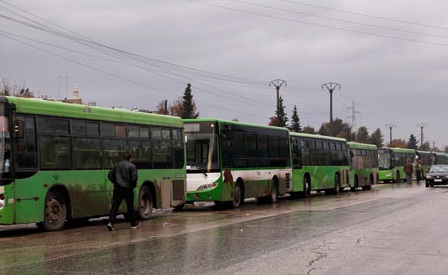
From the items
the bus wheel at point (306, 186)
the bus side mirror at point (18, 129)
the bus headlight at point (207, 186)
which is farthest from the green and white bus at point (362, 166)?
the bus side mirror at point (18, 129)

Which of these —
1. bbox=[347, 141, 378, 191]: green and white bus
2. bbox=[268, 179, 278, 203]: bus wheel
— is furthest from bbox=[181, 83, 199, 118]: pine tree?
bbox=[268, 179, 278, 203]: bus wheel

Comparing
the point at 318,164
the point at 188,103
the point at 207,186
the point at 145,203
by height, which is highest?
the point at 188,103

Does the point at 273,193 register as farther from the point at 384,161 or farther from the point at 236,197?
the point at 384,161

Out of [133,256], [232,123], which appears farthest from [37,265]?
[232,123]

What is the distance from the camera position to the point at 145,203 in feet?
61.6

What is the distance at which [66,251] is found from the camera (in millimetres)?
11227

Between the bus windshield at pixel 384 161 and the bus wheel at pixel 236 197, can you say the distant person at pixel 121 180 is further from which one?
the bus windshield at pixel 384 161

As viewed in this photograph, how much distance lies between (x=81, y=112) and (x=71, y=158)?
121 centimetres

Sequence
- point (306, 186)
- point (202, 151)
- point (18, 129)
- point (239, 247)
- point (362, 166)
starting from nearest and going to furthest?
point (239, 247), point (18, 129), point (202, 151), point (306, 186), point (362, 166)

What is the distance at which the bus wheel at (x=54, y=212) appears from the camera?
48.6ft

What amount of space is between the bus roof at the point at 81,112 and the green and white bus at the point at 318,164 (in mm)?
12577

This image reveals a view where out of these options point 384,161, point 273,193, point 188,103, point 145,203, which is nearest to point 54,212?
point 145,203

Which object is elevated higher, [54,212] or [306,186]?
[54,212]

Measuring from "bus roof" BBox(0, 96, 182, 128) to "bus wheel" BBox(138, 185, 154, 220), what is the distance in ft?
6.42
